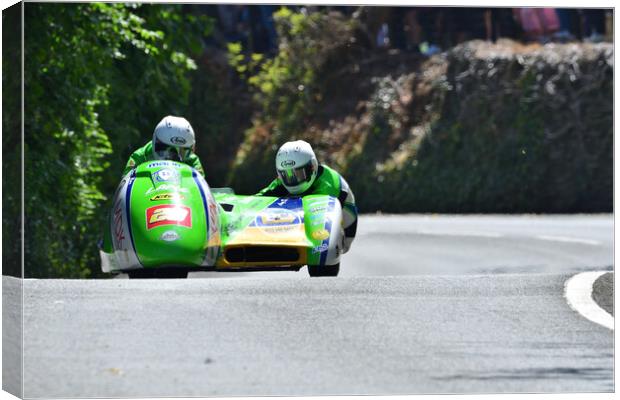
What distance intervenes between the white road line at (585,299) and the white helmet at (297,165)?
2130mm

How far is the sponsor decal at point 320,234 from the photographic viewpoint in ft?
42.7

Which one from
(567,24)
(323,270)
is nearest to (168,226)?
(323,270)

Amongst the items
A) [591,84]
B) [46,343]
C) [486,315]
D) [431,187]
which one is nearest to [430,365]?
[486,315]

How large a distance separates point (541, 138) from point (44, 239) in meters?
5.00

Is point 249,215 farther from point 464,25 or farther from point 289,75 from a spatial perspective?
point 464,25

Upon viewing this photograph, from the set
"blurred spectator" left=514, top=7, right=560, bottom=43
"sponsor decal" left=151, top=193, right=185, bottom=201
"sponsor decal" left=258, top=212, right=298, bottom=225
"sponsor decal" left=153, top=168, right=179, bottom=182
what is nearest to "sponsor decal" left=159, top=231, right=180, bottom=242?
"sponsor decal" left=151, top=193, right=185, bottom=201

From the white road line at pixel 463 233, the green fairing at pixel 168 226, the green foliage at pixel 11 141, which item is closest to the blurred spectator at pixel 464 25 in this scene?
the white road line at pixel 463 233

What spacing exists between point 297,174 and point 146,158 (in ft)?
3.83

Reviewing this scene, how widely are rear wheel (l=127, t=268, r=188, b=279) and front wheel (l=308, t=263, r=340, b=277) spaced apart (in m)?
0.98

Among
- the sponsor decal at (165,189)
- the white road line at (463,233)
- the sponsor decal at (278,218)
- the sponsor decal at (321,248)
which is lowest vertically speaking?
the white road line at (463,233)

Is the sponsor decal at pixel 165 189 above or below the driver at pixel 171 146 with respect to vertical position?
below

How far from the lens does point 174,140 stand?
519 inches

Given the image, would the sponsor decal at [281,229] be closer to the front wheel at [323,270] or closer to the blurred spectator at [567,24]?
the front wheel at [323,270]

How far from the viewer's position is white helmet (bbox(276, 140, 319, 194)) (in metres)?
13.1
